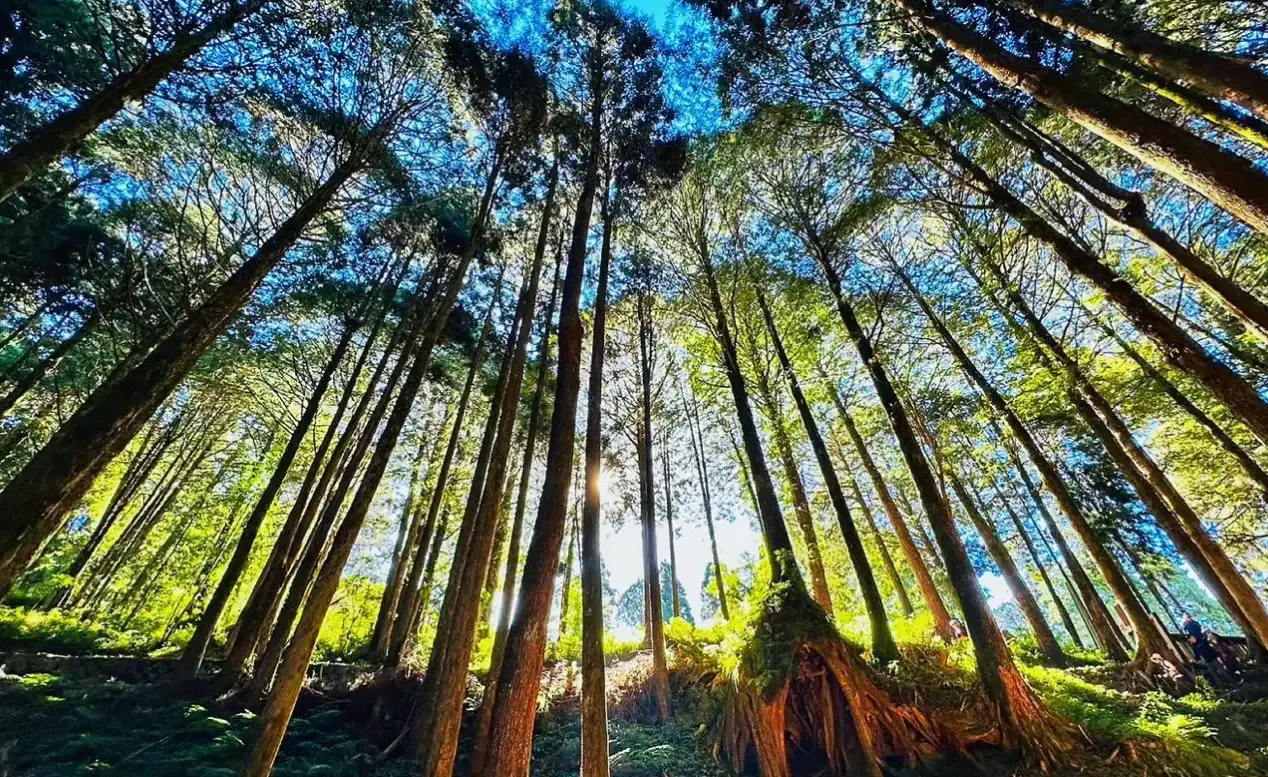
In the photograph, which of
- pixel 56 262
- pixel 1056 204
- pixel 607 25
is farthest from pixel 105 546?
pixel 1056 204

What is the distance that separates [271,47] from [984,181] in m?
11.3

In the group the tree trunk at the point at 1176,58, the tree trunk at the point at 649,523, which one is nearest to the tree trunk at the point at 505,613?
the tree trunk at the point at 649,523

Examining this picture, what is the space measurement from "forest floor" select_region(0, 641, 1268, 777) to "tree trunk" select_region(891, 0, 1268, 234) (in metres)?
5.65

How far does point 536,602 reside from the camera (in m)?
4.22

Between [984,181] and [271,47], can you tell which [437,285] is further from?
[984,181]

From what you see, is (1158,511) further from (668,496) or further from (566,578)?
(566,578)

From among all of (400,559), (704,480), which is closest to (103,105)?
(400,559)

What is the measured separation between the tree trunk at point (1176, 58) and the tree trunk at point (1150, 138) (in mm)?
295

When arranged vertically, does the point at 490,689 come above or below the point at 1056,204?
below

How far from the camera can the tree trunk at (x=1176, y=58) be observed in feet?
10.7

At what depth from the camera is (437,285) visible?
1130cm

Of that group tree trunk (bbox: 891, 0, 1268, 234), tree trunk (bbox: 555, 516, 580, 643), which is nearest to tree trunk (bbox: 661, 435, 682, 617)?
tree trunk (bbox: 555, 516, 580, 643)

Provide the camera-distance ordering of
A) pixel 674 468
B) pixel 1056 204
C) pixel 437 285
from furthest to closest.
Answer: pixel 674 468 → pixel 437 285 → pixel 1056 204

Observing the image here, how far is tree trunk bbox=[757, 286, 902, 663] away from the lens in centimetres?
747
